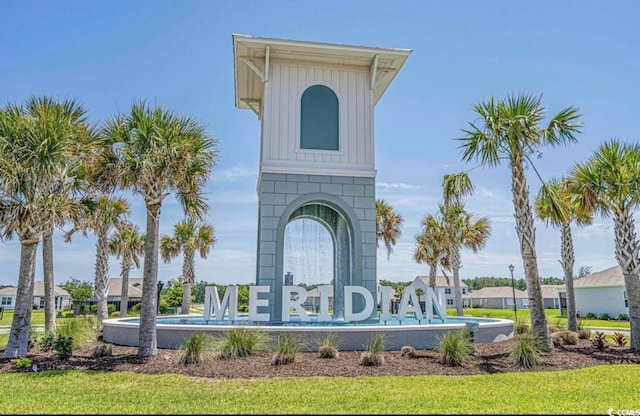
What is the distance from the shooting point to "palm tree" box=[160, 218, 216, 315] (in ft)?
110

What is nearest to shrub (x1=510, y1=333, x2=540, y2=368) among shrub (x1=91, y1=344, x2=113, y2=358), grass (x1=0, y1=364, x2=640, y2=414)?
grass (x1=0, y1=364, x2=640, y2=414)

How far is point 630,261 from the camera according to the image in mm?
14305

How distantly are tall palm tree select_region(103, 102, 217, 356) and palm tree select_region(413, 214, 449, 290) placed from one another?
70.7 feet

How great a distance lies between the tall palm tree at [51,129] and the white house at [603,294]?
128 feet

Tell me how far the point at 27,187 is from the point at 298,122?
9057 mm

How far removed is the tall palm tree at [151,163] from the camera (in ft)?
38.3

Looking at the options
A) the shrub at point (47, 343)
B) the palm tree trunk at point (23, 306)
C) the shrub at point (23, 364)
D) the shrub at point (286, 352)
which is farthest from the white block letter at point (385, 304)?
the palm tree trunk at point (23, 306)

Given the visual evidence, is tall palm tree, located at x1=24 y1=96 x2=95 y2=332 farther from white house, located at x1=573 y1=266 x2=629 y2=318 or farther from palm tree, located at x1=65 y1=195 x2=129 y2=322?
white house, located at x1=573 y1=266 x2=629 y2=318

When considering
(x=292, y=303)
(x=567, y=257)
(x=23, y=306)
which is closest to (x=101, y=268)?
(x=23, y=306)

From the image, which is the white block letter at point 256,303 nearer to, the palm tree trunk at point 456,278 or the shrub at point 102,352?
the shrub at point 102,352

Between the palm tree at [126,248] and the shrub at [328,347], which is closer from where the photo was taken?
the shrub at [328,347]

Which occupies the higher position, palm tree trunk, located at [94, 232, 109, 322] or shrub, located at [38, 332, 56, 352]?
palm tree trunk, located at [94, 232, 109, 322]

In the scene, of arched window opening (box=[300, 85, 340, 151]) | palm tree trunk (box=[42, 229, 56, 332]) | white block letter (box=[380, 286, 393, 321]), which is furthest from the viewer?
arched window opening (box=[300, 85, 340, 151])

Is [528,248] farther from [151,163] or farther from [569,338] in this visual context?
[151,163]
